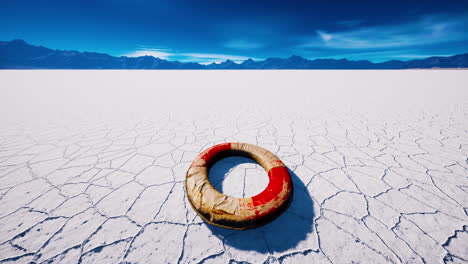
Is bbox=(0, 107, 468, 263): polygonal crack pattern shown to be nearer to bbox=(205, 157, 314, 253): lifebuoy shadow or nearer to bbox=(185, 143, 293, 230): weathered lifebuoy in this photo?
bbox=(205, 157, 314, 253): lifebuoy shadow

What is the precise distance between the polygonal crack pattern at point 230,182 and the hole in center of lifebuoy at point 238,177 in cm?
6

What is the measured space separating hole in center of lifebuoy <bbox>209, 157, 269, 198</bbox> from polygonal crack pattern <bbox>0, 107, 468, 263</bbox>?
0.06 m

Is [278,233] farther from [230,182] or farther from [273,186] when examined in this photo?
[230,182]

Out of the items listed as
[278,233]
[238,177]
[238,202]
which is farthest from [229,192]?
[278,233]

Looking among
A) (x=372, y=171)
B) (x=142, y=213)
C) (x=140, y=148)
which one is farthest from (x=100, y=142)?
(x=372, y=171)

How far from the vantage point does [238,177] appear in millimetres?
2135

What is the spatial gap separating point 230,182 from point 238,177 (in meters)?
0.13

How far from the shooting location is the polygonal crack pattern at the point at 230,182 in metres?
1.34

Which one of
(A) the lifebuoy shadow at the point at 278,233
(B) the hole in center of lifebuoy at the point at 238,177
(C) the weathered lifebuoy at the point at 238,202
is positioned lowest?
(A) the lifebuoy shadow at the point at 278,233

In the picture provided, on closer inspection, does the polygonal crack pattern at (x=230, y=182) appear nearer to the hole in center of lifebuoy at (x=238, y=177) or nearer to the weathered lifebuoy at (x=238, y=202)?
the hole in center of lifebuoy at (x=238, y=177)

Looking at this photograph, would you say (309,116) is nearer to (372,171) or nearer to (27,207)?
(372,171)

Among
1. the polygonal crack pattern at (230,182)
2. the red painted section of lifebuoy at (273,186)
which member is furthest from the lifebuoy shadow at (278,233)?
the red painted section of lifebuoy at (273,186)

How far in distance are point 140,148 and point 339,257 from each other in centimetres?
293

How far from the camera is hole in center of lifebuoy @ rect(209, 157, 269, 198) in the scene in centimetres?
193
